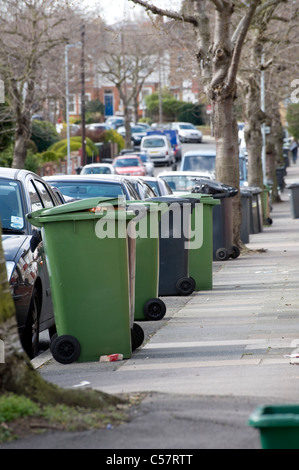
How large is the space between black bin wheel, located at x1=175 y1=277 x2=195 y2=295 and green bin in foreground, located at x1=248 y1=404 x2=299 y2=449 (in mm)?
8294

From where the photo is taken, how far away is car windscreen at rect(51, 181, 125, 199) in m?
13.9

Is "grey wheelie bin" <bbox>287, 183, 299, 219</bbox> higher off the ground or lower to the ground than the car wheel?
lower

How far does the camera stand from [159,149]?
188 feet

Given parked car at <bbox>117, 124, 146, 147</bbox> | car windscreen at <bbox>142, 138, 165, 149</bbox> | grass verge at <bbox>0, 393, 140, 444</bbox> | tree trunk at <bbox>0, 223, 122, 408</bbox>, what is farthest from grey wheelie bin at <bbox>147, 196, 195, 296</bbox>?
parked car at <bbox>117, 124, 146, 147</bbox>

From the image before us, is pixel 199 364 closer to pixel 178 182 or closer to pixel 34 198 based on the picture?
pixel 34 198

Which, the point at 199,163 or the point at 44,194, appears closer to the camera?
the point at 44,194

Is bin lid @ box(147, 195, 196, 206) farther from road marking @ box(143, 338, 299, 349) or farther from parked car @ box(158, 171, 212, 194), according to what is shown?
parked car @ box(158, 171, 212, 194)

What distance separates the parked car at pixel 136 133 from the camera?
2899 inches

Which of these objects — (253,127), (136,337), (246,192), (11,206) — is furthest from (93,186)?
(253,127)

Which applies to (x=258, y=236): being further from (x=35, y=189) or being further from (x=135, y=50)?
(x=135, y=50)

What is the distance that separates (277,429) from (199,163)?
92.9ft

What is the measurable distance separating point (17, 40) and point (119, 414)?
27.7 metres

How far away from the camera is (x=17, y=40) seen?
31672 millimetres
